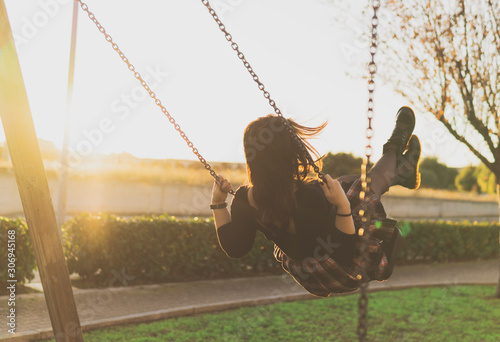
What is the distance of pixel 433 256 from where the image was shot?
12.0 metres

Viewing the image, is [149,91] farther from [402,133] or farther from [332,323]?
[332,323]

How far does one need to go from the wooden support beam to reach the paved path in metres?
1.92

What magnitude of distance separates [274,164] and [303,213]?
321 millimetres

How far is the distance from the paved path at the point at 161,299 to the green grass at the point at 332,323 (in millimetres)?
191

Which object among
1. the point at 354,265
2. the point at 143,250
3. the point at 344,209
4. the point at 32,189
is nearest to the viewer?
the point at 344,209

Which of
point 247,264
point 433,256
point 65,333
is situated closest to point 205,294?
point 247,264

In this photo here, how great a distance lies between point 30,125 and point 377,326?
4772mm

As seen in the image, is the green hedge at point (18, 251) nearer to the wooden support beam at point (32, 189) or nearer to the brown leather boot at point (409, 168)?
the wooden support beam at point (32, 189)

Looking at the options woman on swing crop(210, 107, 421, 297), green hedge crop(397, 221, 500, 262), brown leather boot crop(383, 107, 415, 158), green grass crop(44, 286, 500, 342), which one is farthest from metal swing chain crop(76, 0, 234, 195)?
green hedge crop(397, 221, 500, 262)

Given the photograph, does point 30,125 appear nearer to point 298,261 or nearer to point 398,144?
point 298,261

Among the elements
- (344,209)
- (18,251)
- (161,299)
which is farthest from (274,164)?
(18,251)

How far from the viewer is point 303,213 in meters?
2.68

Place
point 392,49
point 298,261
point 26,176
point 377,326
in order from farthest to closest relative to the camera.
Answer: point 392,49 → point 377,326 → point 26,176 → point 298,261

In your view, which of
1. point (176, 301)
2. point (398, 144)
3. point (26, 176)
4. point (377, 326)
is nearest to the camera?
point (398, 144)
